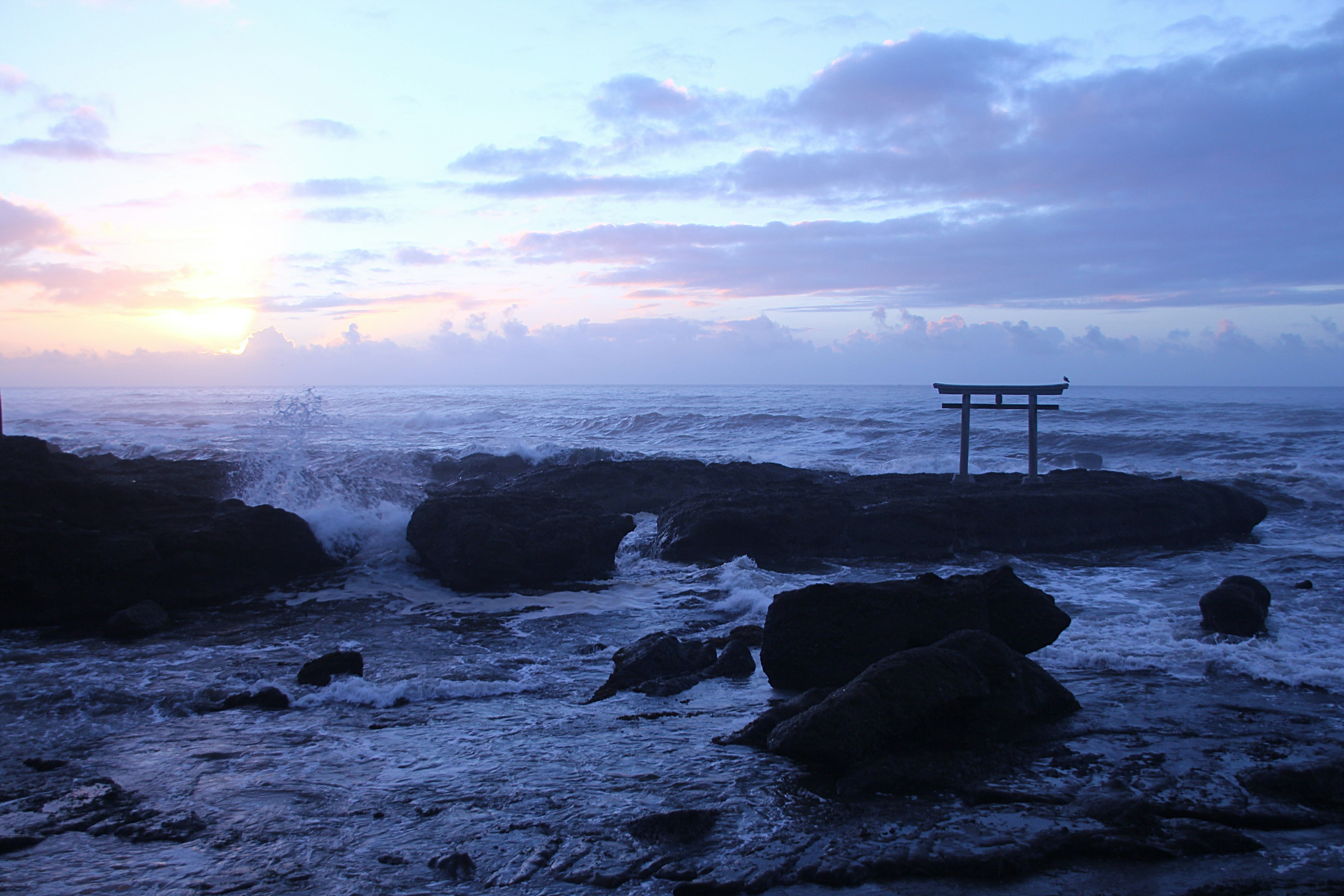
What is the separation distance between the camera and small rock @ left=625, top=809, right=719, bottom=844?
443 centimetres

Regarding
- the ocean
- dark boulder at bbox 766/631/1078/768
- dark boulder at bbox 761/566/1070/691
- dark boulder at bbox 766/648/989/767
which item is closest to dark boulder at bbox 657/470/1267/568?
the ocean

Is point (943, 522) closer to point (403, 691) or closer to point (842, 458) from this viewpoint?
point (403, 691)

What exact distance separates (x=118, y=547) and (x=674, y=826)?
8441 millimetres

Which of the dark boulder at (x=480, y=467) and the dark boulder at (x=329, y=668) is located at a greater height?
the dark boulder at (x=480, y=467)

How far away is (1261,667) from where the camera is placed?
723 centimetres

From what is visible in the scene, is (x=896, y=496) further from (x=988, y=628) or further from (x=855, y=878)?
(x=855, y=878)

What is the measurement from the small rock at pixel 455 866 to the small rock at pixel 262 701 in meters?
3.14

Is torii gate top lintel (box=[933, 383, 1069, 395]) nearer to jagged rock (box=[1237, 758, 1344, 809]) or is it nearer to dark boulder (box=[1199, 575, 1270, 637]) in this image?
dark boulder (box=[1199, 575, 1270, 637])

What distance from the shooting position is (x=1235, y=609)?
854 cm

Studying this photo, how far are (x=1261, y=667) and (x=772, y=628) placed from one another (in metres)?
4.22

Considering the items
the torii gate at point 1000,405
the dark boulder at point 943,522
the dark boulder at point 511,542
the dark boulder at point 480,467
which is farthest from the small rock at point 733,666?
the dark boulder at point 480,467

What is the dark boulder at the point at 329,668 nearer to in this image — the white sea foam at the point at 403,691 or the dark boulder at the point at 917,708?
the white sea foam at the point at 403,691

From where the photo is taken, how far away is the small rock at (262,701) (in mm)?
6703

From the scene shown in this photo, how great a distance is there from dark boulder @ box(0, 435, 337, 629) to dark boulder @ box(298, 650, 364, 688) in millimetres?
3565
